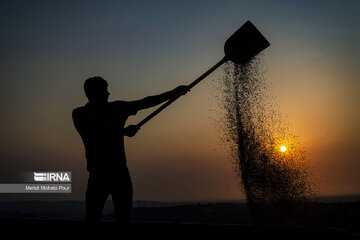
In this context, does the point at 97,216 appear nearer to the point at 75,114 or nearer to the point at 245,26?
the point at 75,114

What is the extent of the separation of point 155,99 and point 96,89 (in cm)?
56

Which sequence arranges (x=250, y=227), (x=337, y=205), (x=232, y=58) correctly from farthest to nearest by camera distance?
(x=337, y=205)
(x=232, y=58)
(x=250, y=227)

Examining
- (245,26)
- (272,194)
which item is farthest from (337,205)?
(245,26)

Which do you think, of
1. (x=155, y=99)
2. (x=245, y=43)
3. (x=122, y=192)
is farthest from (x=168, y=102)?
(x=245, y=43)

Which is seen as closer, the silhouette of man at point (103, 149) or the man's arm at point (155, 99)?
the silhouette of man at point (103, 149)

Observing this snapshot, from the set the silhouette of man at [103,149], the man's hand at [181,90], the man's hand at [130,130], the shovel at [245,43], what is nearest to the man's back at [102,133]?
the silhouette of man at [103,149]

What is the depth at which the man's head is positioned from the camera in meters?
2.93

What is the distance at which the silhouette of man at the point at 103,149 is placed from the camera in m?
2.84

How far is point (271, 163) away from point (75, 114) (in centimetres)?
679

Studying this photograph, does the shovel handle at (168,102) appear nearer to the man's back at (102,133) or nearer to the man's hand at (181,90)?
the man's hand at (181,90)

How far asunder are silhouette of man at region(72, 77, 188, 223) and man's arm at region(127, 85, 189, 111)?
101 millimetres

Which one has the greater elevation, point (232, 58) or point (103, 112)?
point (232, 58)

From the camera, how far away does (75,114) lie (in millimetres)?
2969

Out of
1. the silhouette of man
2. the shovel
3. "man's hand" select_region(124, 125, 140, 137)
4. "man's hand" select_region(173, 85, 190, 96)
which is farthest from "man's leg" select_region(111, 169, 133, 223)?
the shovel
